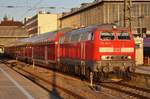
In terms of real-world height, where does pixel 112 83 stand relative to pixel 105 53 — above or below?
below

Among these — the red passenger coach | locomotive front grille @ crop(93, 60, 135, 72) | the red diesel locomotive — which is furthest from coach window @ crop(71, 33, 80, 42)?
locomotive front grille @ crop(93, 60, 135, 72)

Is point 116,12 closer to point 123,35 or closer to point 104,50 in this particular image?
point 123,35

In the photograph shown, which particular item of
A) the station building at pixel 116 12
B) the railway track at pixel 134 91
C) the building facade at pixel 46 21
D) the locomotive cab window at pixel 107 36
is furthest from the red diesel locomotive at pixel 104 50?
the building facade at pixel 46 21

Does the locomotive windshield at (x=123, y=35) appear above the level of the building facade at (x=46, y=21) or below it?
below

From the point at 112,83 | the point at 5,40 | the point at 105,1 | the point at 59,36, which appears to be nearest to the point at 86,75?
the point at 112,83

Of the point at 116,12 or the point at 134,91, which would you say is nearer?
the point at 134,91

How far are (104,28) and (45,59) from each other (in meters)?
18.0

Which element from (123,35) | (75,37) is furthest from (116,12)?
(123,35)

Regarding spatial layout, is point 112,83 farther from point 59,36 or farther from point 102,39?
point 59,36

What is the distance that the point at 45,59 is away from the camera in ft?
135

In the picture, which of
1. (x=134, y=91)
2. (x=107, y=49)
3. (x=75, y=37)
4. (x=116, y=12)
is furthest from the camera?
(x=116, y=12)

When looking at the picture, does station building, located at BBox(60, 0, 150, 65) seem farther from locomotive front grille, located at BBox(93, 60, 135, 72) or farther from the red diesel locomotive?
locomotive front grille, located at BBox(93, 60, 135, 72)

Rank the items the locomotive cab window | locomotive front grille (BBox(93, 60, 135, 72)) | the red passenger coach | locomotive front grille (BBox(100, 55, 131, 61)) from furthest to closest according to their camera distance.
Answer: the locomotive cab window < locomotive front grille (BBox(100, 55, 131, 61)) < the red passenger coach < locomotive front grille (BBox(93, 60, 135, 72))

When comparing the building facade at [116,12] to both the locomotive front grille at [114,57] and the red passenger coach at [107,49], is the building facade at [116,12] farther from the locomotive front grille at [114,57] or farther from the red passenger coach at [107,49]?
the locomotive front grille at [114,57]
